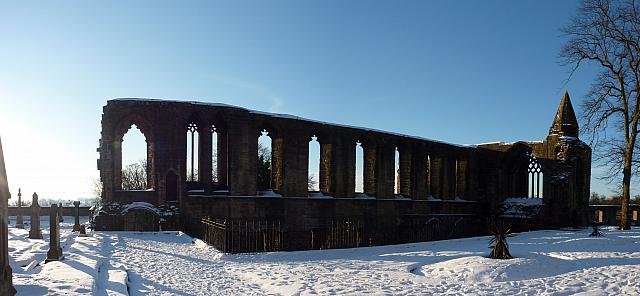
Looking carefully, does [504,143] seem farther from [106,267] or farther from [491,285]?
[106,267]

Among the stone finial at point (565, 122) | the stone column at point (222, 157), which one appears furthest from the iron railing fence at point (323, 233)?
the stone finial at point (565, 122)

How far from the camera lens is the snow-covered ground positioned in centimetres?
876

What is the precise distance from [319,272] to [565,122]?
2566 cm

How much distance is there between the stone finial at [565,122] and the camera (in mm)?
30031

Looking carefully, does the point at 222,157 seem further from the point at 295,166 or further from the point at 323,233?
the point at 323,233

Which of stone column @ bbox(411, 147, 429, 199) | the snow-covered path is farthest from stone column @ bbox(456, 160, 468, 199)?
the snow-covered path

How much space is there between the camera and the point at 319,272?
10812mm

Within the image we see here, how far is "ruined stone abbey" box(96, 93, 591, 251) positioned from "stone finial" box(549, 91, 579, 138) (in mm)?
90

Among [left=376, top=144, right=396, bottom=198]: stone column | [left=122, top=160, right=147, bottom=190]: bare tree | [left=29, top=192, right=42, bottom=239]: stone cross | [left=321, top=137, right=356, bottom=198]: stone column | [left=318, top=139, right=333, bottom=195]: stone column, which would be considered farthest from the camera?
[left=122, top=160, right=147, bottom=190]: bare tree

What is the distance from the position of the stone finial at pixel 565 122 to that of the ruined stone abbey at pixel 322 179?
0.29 feet

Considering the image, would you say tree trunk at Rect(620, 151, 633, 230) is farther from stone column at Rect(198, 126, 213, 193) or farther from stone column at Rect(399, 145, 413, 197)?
stone column at Rect(198, 126, 213, 193)

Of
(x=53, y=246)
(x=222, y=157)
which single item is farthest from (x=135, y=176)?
(x=53, y=246)

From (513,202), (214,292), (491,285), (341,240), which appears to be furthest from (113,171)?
(513,202)

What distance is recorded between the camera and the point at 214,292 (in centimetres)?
876
